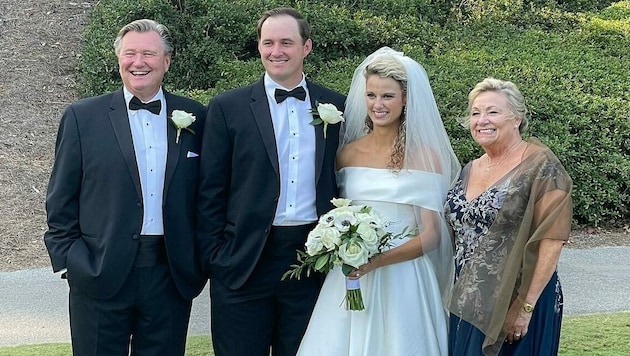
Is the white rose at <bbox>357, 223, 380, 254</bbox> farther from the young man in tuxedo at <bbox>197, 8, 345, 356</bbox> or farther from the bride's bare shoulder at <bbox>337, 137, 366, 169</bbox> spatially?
the bride's bare shoulder at <bbox>337, 137, 366, 169</bbox>

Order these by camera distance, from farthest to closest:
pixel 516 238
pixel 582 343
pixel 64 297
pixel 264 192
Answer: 1. pixel 64 297
2. pixel 582 343
3. pixel 264 192
4. pixel 516 238

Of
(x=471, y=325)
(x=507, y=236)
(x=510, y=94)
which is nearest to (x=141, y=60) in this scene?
(x=510, y=94)

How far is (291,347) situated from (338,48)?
23.2ft

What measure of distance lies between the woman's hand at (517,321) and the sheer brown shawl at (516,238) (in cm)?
3

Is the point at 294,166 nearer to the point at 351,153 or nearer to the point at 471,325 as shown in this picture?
the point at 351,153

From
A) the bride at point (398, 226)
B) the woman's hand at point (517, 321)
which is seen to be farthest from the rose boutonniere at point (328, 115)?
the woman's hand at point (517, 321)

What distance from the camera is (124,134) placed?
3840mm

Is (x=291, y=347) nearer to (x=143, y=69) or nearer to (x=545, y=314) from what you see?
(x=545, y=314)

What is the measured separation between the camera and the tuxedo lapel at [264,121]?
3.99 meters

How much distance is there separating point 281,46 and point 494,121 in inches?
46.9

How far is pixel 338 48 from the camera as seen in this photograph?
10656mm

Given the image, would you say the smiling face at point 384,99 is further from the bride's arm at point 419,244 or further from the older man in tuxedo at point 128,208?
the older man in tuxedo at point 128,208

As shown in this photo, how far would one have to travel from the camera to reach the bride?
3994 millimetres

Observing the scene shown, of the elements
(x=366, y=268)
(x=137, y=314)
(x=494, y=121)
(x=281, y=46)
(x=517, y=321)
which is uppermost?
(x=281, y=46)
